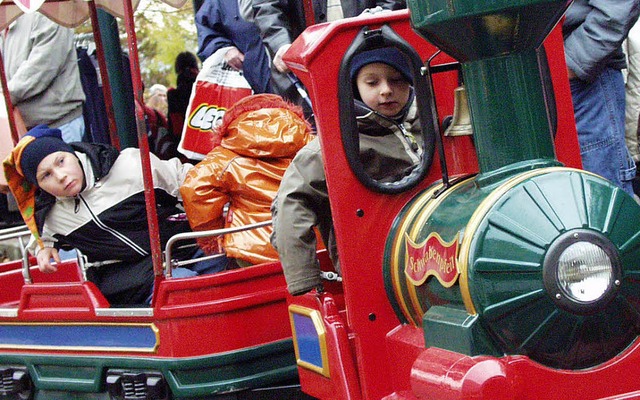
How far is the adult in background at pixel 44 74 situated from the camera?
721 cm

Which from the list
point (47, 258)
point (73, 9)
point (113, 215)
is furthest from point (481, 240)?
point (73, 9)

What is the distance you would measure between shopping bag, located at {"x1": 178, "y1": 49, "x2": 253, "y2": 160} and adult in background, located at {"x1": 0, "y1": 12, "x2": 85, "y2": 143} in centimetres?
136

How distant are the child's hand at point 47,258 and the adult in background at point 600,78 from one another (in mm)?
2657

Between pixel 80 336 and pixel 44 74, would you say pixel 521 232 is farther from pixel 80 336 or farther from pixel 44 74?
pixel 44 74

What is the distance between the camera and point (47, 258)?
5434 millimetres

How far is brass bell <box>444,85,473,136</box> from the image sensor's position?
3559 mm

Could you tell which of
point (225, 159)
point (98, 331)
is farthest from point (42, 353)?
point (225, 159)

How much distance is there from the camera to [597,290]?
306cm

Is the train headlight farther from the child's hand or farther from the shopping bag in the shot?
the shopping bag

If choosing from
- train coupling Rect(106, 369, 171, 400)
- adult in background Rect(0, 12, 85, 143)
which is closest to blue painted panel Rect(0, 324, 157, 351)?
train coupling Rect(106, 369, 171, 400)

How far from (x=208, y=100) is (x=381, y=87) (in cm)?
263

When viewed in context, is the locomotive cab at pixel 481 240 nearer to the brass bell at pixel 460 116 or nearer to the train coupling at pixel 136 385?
the brass bell at pixel 460 116

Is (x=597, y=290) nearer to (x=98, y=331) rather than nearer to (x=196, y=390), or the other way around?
(x=196, y=390)

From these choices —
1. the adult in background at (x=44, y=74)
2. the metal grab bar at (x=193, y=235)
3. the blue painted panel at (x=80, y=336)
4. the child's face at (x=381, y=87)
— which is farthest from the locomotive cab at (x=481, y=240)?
the adult in background at (x=44, y=74)
